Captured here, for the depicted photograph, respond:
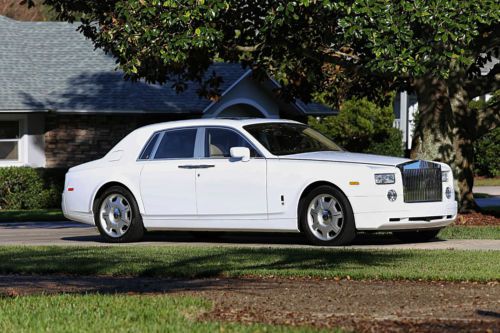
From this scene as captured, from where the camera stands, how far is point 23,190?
2964 cm

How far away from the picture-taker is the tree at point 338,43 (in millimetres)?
17219

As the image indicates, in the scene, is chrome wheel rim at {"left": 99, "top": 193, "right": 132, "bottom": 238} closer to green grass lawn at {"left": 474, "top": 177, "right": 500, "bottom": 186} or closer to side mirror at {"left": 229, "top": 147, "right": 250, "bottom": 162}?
side mirror at {"left": 229, "top": 147, "right": 250, "bottom": 162}

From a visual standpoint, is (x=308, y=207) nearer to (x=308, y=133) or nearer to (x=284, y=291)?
(x=308, y=133)

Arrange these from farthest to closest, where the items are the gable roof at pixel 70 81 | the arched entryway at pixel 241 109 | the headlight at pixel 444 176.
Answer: the arched entryway at pixel 241 109 < the gable roof at pixel 70 81 < the headlight at pixel 444 176

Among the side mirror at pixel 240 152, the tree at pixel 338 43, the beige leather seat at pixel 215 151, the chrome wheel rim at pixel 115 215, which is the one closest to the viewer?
the side mirror at pixel 240 152

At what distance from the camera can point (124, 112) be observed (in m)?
30.9

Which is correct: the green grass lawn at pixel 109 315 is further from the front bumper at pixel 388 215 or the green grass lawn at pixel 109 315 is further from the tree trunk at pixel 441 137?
the tree trunk at pixel 441 137

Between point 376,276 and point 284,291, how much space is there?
1.39 meters

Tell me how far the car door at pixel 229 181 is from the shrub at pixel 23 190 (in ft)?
44.6

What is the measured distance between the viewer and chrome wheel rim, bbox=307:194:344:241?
1548 centimetres

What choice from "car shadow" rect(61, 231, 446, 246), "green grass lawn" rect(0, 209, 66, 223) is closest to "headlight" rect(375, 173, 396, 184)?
"car shadow" rect(61, 231, 446, 246)

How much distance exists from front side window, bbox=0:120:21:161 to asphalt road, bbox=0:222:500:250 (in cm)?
1071

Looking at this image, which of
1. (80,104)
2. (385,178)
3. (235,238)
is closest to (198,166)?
(235,238)

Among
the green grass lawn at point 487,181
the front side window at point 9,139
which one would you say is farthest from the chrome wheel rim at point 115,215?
the green grass lawn at point 487,181
